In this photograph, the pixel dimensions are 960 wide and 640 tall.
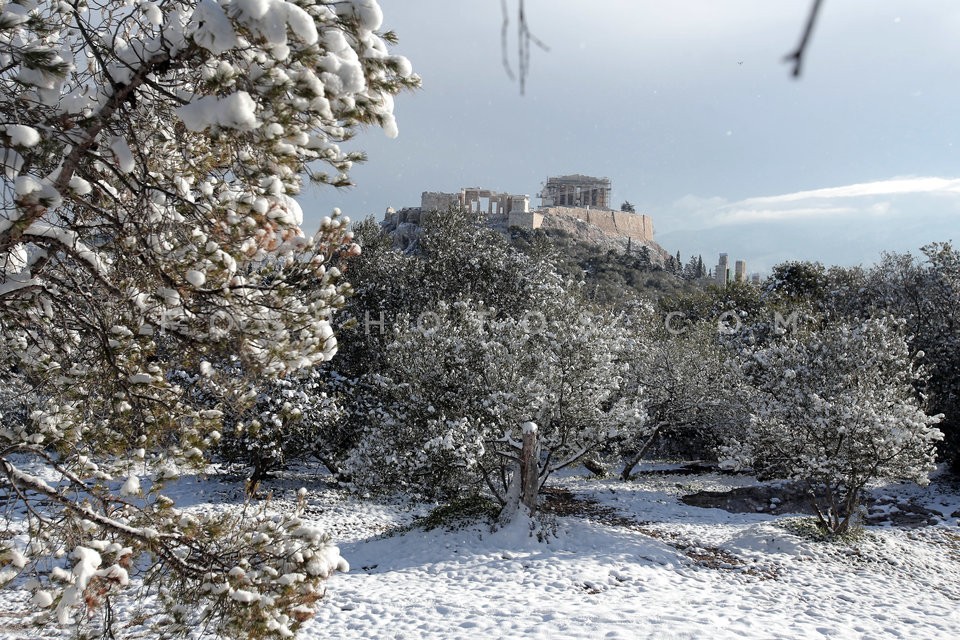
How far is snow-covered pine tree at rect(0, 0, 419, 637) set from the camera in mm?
3494

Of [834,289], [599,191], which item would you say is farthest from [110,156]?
[599,191]

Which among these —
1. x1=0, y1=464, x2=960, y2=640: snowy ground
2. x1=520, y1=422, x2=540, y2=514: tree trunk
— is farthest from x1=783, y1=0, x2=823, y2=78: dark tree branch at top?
x1=520, y1=422, x2=540, y2=514: tree trunk

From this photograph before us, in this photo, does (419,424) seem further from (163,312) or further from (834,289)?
(834,289)

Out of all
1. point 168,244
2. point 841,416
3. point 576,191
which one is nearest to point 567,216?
point 576,191

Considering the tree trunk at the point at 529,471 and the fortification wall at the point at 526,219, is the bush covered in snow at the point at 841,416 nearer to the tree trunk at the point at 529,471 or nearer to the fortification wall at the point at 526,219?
the tree trunk at the point at 529,471

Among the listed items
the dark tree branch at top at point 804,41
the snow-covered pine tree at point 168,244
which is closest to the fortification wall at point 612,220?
the snow-covered pine tree at point 168,244

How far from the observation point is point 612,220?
331 ft

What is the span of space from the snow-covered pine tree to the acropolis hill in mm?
67331

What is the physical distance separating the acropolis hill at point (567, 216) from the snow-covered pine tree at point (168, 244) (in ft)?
221

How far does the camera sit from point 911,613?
10.8 meters

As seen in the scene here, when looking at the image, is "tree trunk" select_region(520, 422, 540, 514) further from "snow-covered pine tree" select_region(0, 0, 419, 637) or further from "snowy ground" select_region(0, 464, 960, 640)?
"snow-covered pine tree" select_region(0, 0, 419, 637)

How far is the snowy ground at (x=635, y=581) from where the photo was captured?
941 centimetres

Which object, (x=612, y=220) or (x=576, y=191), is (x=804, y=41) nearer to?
(x=612, y=220)

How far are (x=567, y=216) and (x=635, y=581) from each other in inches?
3380
